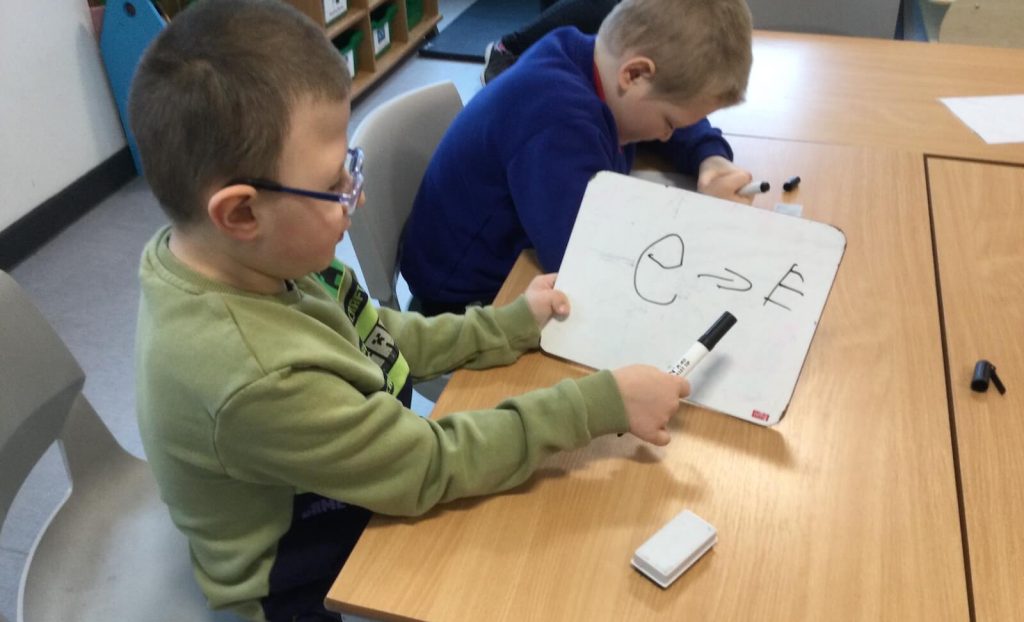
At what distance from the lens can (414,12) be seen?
4062 mm

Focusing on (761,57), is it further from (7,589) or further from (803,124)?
(7,589)

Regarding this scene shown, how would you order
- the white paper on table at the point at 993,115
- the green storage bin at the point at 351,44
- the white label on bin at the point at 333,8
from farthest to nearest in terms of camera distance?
the green storage bin at the point at 351,44 < the white label on bin at the point at 333,8 < the white paper on table at the point at 993,115

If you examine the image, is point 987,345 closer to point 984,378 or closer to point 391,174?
point 984,378

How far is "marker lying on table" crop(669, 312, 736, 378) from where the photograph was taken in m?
0.89

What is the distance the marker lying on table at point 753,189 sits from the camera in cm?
131

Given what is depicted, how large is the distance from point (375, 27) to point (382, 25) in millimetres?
61

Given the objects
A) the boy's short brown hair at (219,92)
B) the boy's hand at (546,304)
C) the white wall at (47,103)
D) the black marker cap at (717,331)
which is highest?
the boy's short brown hair at (219,92)

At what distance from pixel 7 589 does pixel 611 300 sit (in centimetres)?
127

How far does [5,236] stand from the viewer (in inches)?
91.7

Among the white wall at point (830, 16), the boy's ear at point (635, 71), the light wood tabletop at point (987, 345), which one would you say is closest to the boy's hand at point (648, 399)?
the light wood tabletop at point (987, 345)

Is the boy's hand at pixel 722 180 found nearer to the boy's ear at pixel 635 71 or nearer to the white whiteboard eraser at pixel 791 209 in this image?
the white whiteboard eraser at pixel 791 209

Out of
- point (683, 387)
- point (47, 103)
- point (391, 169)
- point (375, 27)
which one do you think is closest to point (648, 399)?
point (683, 387)

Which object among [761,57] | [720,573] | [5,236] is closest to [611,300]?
[720,573]

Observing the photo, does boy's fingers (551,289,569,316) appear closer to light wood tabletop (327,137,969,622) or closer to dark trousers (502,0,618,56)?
light wood tabletop (327,137,969,622)
